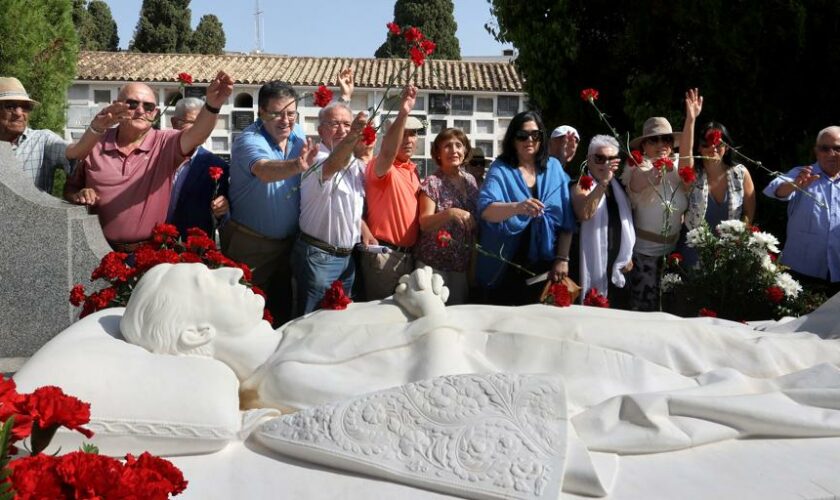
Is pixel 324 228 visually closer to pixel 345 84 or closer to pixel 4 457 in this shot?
pixel 345 84

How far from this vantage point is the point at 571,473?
8.14ft

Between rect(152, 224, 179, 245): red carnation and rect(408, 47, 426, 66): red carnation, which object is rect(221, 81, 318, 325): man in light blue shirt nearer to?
rect(152, 224, 179, 245): red carnation

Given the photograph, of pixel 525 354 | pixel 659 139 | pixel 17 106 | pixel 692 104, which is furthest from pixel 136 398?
pixel 692 104

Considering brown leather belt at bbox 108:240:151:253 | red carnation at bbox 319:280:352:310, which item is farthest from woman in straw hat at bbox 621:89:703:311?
brown leather belt at bbox 108:240:151:253

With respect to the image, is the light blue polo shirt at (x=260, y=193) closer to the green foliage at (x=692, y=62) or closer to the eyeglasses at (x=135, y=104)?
the eyeglasses at (x=135, y=104)

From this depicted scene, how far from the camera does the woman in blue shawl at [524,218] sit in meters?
4.69

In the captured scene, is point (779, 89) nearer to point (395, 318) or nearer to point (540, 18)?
point (540, 18)

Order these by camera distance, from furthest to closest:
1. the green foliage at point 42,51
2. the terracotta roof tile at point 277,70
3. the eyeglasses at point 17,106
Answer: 1. the terracotta roof tile at point 277,70
2. the green foliage at point 42,51
3. the eyeglasses at point 17,106

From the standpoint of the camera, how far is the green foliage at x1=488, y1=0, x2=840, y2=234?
24.6 ft

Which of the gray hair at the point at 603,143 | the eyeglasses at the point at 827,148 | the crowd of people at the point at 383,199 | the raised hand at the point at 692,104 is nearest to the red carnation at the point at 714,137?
the crowd of people at the point at 383,199

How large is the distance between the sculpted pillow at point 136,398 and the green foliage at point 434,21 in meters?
37.7

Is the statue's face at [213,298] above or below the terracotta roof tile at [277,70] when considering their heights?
below

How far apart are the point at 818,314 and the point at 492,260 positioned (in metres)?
1.77

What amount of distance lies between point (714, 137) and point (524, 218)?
1200mm
